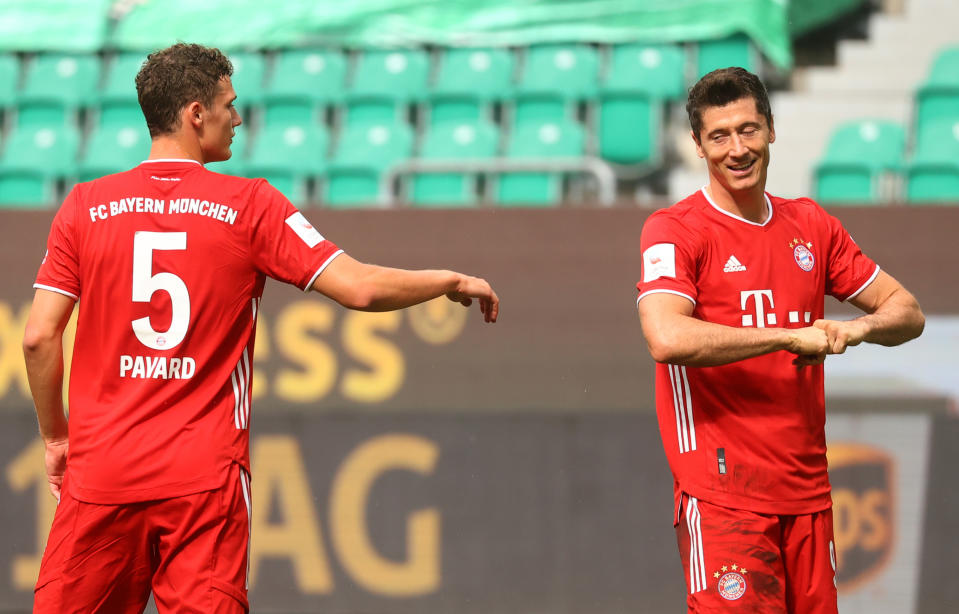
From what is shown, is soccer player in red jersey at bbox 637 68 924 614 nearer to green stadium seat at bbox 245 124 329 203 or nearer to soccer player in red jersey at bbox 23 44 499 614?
soccer player in red jersey at bbox 23 44 499 614

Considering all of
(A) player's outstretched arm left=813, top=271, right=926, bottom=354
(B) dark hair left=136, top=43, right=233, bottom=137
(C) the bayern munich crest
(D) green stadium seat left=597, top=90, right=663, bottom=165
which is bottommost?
(A) player's outstretched arm left=813, top=271, right=926, bottom=354

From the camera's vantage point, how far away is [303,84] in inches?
371

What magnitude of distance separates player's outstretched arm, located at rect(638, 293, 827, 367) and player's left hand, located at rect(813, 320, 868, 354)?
0.09 feet

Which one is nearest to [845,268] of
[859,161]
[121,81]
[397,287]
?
[397,287]

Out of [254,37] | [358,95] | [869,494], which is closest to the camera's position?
[869,494]

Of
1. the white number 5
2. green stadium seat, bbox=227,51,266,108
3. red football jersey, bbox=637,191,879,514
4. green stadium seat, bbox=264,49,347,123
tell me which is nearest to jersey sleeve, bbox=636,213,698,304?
red football jersey, bbox=637,191,879,514

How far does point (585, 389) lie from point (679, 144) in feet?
11.1

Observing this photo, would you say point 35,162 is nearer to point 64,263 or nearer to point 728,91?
point 64,263

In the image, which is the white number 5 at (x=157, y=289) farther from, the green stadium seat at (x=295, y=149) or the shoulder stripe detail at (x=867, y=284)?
the green stadium seat at (x=295, y=149)

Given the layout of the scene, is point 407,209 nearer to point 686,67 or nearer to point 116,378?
point 116,378

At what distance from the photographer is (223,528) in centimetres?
303

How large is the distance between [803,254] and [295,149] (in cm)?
594

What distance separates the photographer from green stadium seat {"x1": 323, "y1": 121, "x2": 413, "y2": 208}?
25.4 ft

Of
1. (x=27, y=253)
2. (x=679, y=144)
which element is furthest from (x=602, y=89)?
(x=27, y=253)
